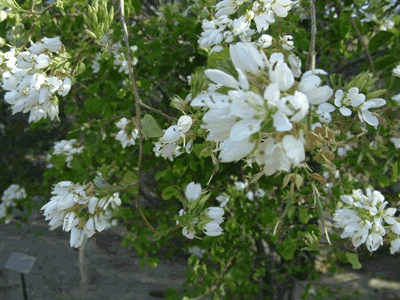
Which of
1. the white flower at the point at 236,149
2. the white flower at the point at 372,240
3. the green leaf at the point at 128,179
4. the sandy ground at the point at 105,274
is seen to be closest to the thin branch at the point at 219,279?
the sandy ground at the point at 105,274

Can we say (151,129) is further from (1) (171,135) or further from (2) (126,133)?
(2) (126,133)

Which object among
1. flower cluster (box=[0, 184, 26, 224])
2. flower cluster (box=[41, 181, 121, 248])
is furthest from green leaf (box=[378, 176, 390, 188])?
flower cluster (box=[0, 184, 26, 224])

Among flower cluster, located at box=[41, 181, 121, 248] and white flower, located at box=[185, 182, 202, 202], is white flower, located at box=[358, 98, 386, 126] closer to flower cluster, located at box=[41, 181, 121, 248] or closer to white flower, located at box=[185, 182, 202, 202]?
white flower, located at box=[185, 182, 202, 202]

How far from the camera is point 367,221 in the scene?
1153 millimetres

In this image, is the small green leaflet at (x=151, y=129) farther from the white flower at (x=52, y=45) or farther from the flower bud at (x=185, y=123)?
the white flower at (x=52, y=45)

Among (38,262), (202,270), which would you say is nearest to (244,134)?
(202,270)

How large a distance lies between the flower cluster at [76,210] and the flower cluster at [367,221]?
64cm

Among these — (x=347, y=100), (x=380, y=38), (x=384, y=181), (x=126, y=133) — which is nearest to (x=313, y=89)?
(x=347, y=100)

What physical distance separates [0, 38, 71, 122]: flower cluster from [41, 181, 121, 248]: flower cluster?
9.0 inches

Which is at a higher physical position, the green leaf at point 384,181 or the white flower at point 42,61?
the white flower at point 42,61

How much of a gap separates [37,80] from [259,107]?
2.03 feet

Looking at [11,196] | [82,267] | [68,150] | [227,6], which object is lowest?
[82,267]

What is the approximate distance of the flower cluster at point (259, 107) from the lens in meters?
0.56

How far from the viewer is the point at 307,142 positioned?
2.14 ft
